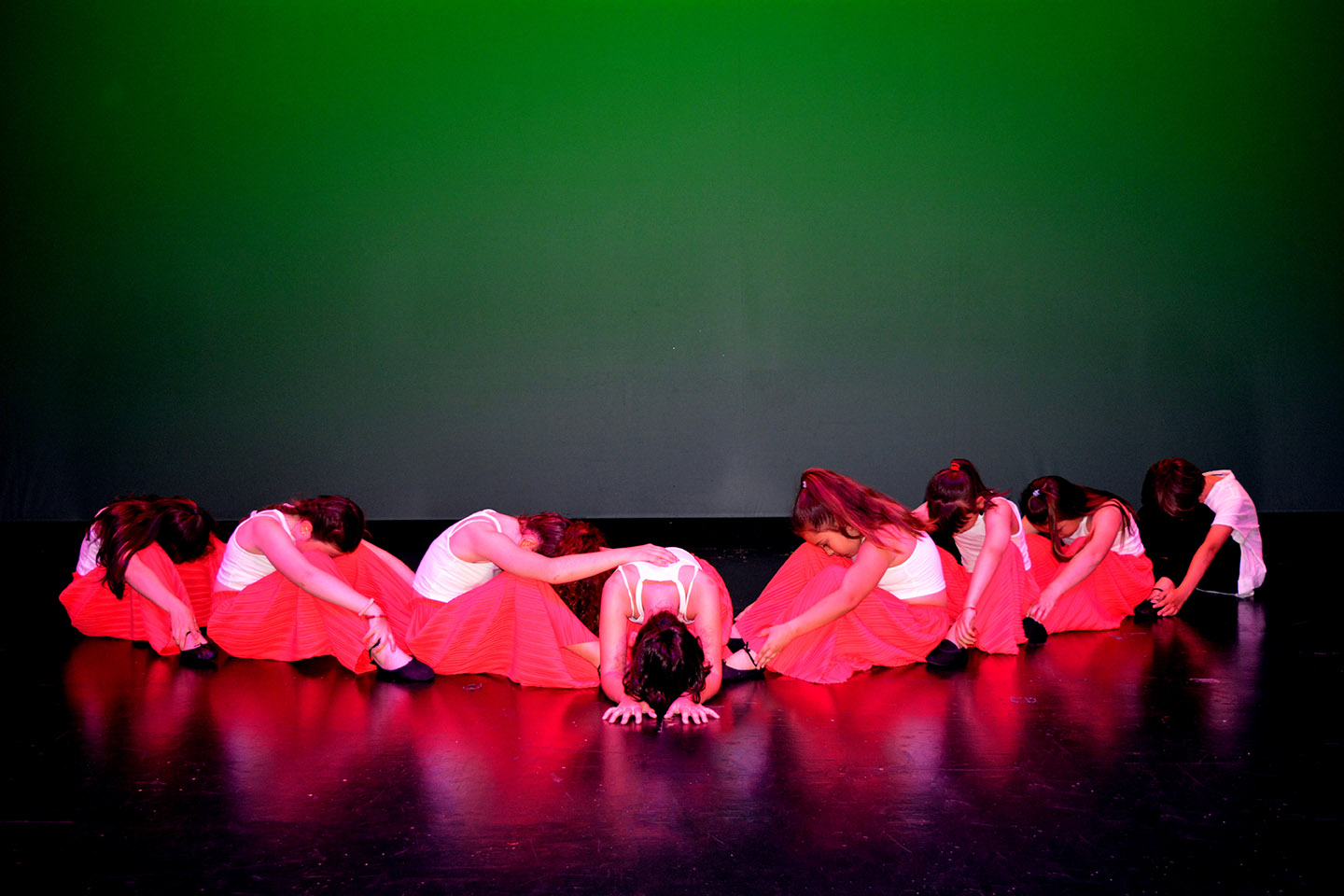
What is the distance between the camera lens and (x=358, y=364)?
17.1 ft

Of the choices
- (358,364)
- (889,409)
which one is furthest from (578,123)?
(889,409)

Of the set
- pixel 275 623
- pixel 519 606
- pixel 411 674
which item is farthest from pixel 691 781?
pixel 275 623

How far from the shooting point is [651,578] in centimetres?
223

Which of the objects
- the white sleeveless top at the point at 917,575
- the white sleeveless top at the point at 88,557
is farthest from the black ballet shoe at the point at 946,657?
the white sleeveless top at the point at 88,557

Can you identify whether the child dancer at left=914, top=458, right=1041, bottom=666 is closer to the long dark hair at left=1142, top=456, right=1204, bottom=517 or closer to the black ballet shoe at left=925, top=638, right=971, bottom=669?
the black ballet shoe at left=925, top=638, right=971, bottom=669

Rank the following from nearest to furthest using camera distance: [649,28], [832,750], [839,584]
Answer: [832,750], [839,584], [649,28]

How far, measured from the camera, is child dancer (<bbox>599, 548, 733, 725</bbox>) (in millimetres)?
2125

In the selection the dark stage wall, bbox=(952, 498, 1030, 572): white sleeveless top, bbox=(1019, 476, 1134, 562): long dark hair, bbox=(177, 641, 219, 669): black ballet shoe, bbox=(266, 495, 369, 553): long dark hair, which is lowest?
bbox=(177, 641, 219, 669): black ballet shoe

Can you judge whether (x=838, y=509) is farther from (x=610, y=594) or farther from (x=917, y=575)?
(x=610, y=594)

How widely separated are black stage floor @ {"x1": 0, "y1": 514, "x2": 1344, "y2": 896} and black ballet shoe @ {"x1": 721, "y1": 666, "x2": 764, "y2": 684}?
42 mm

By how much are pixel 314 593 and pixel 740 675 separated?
3.81 ft

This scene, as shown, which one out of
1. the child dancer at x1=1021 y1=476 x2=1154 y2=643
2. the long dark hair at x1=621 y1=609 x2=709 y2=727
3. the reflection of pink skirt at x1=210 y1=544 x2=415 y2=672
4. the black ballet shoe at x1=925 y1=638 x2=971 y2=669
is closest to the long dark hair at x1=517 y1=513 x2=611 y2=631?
the long dark hair at x1=621 y1=609 x2=709 y2=727

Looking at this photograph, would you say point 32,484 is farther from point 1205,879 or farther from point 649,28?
point 1205,879

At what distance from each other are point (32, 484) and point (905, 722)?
5.24 metres
